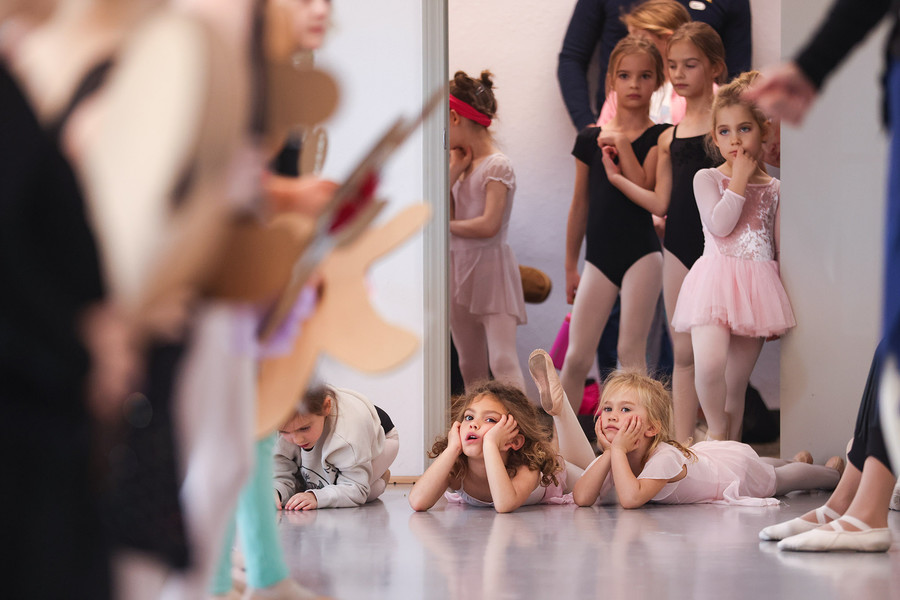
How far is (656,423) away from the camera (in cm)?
275

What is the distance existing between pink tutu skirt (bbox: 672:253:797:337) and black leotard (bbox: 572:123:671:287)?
1.42 feet

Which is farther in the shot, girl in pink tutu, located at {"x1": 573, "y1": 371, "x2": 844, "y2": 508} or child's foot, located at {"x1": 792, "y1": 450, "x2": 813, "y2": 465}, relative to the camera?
child's foot, located at {"x1": 792, "y1": 450, "x2": 813, "y2": 465}

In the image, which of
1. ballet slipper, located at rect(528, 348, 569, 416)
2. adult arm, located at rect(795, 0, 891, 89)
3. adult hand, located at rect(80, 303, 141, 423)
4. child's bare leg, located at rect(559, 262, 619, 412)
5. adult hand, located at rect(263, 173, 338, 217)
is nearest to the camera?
adult hand, located at rect(80, 303, 141, 423)

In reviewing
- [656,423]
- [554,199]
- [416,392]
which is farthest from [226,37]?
[554,199]

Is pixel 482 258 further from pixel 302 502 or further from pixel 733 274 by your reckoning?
Answer: pixel 302 502

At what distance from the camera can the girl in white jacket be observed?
2.67m

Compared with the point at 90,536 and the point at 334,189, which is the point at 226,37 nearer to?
the point at 334,189

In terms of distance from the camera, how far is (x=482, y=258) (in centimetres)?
402

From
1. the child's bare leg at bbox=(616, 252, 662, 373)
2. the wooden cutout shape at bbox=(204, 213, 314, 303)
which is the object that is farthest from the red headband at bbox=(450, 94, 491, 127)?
the wooden cutout shape at bbox=(204, 213, 314, 303)

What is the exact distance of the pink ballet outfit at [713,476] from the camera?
267 centimetres

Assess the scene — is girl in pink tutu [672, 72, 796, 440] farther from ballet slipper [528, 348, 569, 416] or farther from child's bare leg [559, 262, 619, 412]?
ballet slipper [528, 348, 569, 416]

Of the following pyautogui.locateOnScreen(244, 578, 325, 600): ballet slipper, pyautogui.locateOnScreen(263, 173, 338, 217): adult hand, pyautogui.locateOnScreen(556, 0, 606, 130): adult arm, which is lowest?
pyautogui.locateOnScreen(244, 578, 325, 600): ballet slipper

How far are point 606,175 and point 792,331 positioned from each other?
102cm

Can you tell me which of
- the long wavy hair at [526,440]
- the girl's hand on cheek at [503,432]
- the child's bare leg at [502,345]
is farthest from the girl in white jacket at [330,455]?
the child's bare leg at [502,345]
